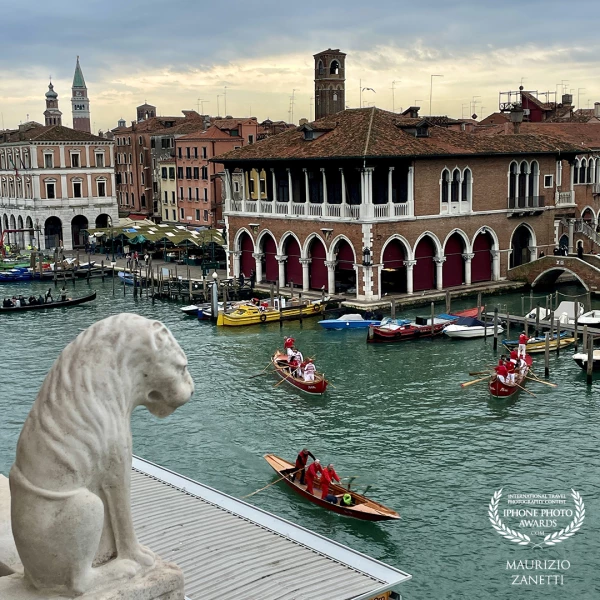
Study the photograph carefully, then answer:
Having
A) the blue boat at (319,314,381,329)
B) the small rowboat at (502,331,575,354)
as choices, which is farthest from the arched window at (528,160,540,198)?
the small rowboat at (502,331,575,354)

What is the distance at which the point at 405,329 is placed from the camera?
26281 millimetres

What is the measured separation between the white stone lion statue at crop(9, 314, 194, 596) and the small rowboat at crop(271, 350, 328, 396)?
53.1 ft

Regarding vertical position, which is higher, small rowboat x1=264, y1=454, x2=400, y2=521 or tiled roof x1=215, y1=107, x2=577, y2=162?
tiled roof x1=215, y1=107, x2=577, y2=162

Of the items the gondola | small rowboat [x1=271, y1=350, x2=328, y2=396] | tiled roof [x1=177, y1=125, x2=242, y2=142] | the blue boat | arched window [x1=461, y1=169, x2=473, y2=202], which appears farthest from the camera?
tiled roof [x1=177, y1=125, x2=242, y2=142]

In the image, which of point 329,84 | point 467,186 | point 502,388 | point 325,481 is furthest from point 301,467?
point 329,84

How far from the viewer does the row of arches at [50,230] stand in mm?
51625

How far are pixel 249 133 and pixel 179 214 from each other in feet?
24.3

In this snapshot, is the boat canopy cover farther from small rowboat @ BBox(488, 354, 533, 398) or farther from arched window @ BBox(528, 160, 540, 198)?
arched window @ BBox(528, 160, 540, 198)

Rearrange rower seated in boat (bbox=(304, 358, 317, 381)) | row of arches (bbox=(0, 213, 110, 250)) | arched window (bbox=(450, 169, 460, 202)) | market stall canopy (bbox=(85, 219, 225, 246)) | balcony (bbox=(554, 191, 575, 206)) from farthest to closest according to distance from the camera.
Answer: row of arches (bbox=(0, 213, 110, 250)) → market stall canopy (bbox=(85, 219, 225, 246)) → balcony (bbox=(554, 191, 575, 206)) → arched window (bbox=(450, 169, 460, 202)) → rower seated in boat (bbox=(304, 358, 317, 381))

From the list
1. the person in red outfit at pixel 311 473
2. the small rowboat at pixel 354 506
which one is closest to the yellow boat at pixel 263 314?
the small rowboat at pixel 354 506

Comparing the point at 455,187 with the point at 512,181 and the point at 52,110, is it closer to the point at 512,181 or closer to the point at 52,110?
the point at 512,181

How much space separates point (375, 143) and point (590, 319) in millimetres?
Result: 9608

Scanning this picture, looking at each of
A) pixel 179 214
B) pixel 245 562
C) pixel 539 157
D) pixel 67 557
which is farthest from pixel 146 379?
pixel 179 214

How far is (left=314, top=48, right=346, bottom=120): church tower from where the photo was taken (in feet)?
132
